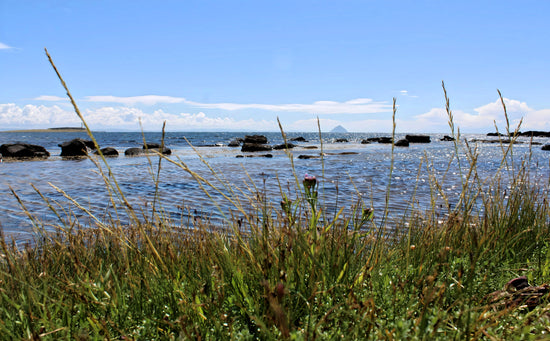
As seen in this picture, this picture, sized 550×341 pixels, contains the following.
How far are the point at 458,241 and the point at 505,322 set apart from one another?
141 cm

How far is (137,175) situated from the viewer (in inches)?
579

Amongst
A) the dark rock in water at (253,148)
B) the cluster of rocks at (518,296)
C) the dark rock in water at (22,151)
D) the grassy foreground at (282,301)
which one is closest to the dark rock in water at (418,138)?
the dark rock in water at (253,148)

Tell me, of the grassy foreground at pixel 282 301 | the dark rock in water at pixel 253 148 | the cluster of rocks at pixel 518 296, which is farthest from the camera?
the dark rock in water at pixel 253 148

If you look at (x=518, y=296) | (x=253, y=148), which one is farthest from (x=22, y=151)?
(x=518, y=296)

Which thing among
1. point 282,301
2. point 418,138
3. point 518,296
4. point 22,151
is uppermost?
point 418,138

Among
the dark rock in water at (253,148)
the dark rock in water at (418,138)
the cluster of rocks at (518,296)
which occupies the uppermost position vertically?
the dark rock in water at (418,138)

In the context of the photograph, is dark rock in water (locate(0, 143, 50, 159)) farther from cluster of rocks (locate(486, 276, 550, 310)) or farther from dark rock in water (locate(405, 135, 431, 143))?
dark rock in water (locate(405, 135, 431, 143))

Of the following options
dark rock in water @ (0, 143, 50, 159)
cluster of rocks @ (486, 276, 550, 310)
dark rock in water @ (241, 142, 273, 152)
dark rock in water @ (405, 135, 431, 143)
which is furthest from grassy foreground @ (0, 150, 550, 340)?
dark rock in water @ (405, 135, 431, 143)

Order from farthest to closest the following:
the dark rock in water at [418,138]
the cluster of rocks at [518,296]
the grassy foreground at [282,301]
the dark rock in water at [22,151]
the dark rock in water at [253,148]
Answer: the dark rock in water at [418,138]
the dark rock in water at [253,148]
the dark rock in water at [22,151]
the cluster of rocks at [518,296]
the grassy foreground at [282,301]

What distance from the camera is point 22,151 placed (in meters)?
22.0

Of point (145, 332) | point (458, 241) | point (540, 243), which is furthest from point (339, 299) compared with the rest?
point (540, 243)

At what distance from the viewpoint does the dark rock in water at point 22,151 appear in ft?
71.3

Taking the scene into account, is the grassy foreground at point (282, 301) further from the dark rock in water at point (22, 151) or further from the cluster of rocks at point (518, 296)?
the dark rock in water at point (22, 151)

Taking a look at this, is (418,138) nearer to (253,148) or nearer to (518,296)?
(253,148)
